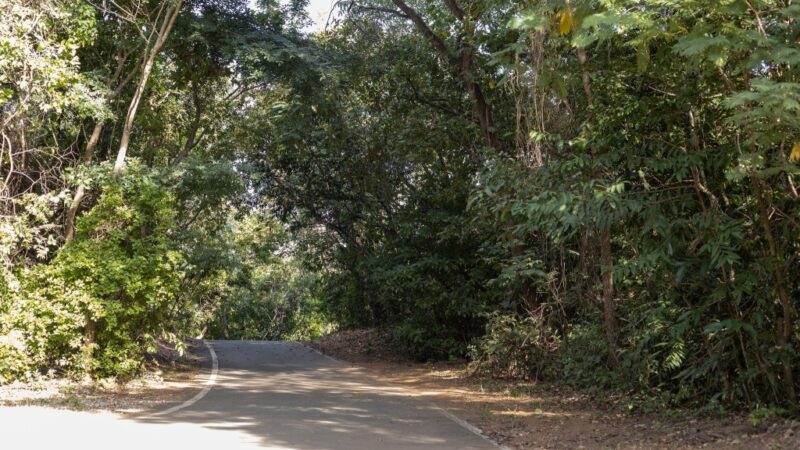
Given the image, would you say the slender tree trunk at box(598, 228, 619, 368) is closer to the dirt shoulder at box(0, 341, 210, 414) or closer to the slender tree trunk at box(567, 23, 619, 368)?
the slender tree trunk at box(567, 23, 619, 368)

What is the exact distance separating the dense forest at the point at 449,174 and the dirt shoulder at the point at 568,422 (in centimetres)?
59

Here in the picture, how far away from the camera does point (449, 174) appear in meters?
20.9

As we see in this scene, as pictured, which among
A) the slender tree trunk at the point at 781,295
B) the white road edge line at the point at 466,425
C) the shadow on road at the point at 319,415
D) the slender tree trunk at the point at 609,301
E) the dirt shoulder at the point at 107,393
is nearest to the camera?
the slender tree trunk at the point at 781,295

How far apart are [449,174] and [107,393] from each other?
11.0m

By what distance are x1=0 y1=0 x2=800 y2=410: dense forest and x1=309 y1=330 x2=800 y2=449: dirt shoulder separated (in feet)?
Answer: 1.95

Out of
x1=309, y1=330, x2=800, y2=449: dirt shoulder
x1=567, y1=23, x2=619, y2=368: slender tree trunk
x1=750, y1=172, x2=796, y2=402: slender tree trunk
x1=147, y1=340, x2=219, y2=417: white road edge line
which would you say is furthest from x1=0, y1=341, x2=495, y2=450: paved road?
x1=750, y1=172, x2=796, y2=402: slender tree trunk

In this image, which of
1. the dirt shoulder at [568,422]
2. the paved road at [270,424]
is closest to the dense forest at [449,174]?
the dirt shoulder at [568,422]

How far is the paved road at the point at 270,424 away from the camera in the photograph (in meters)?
8.93

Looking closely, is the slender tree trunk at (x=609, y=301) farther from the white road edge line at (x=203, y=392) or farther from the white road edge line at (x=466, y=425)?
the white road edge line at (x=203, y=392)

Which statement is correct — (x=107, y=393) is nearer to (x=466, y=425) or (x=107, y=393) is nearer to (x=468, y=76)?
(x=466, y=425)

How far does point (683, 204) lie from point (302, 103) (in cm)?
1206

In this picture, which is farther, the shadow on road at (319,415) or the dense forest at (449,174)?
the shadow on road at (319,415)

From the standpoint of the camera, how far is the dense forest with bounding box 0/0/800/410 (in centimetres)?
909

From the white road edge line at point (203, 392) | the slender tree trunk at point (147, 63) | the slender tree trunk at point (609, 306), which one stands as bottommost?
the white road edge line at point (203, 392)
